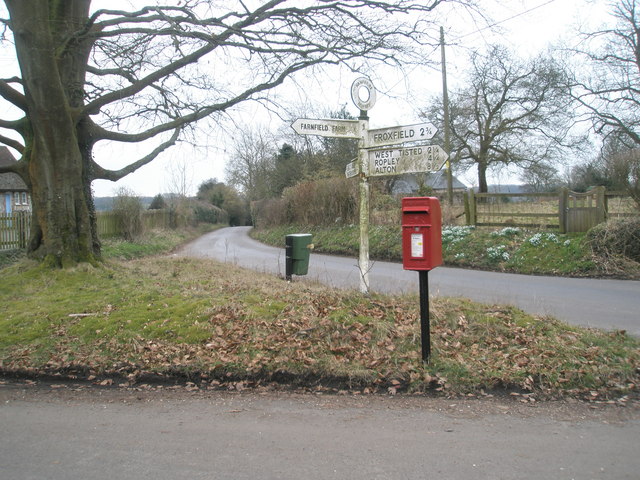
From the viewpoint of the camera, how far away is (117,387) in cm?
505

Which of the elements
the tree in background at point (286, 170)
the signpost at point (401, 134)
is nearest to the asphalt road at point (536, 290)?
the signpost at point (401, 134)

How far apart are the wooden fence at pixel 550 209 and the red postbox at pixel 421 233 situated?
10995 mm

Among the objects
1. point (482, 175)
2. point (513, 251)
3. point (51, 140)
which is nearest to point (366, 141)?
point (51, 140)

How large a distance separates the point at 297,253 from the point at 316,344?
16.3 feet

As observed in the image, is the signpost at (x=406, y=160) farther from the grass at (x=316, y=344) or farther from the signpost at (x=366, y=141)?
the grass at (x=316, y=344)

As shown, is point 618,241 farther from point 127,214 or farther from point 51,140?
point 127,214

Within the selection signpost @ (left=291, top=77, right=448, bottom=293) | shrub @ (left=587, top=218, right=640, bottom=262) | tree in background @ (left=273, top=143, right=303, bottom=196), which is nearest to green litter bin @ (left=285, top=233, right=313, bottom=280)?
signpost @ (left=291, top=77, right=448, bottom=293)

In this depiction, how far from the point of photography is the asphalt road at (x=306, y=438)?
333cm

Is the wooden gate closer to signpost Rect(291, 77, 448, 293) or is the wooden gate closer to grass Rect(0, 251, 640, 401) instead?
grass Rect(0, 251, 640, 401)

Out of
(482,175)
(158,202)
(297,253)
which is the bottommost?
(297,253)

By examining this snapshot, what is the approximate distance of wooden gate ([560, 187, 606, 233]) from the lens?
14.5 metres

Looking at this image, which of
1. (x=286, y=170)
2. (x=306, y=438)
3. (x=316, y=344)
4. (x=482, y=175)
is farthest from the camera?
(x=286, y=170)

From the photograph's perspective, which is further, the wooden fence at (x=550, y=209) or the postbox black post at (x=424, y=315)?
the wooden fence at (x=550, y=209)

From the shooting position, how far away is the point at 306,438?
3816 millimetres
